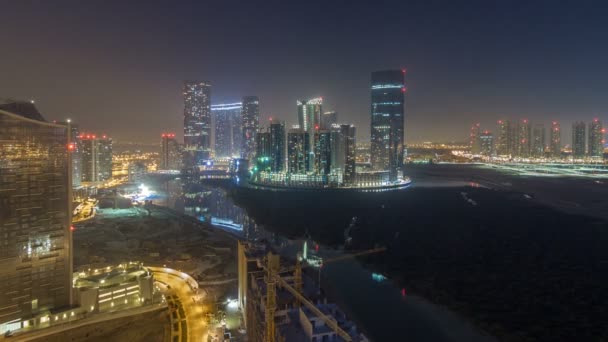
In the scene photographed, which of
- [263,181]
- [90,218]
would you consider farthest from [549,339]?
[263,181]

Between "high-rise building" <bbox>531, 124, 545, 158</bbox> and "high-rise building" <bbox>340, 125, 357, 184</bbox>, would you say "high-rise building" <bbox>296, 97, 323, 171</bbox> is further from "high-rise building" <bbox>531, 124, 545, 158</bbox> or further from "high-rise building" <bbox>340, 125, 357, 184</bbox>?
"high-rise building" <bbox>531, 124, 545, 158</bbox>

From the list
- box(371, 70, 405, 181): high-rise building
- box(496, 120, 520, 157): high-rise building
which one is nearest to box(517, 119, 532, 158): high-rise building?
box(496, 120, 520, 157): high-rise building

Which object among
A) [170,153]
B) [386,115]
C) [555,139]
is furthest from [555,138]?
[170,153]

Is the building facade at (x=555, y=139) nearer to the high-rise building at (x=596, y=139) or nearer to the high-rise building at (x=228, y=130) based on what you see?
the high-rise building at (x=596, y=139)

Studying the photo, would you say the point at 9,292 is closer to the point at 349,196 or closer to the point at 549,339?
the point at 549,339

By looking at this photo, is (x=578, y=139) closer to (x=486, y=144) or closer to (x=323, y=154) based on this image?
(x=486, y=144)

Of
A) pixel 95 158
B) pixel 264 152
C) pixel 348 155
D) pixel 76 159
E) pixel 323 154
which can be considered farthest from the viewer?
pixel 264 152
